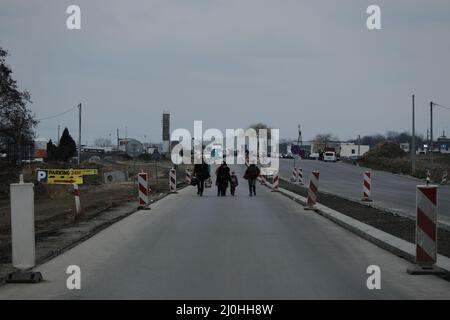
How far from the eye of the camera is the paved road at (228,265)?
8.66m

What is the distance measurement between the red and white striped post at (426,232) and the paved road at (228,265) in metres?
0.31

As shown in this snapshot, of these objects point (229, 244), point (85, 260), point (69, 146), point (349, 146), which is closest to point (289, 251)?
point (229, 244)

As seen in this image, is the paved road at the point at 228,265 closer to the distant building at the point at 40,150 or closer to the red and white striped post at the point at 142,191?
the red and white striped post at the point at 142,191

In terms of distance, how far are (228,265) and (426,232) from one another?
10.5 ft

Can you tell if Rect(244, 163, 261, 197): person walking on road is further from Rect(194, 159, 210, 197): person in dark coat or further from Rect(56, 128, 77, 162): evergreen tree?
Rect(56, 128, 77, 162): evergreen tree

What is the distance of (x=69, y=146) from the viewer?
346 feet

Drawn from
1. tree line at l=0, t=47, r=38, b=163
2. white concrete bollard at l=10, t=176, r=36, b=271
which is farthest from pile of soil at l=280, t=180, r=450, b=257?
tree line at l=0, t=47, r=38, b=163

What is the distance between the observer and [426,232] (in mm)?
10305

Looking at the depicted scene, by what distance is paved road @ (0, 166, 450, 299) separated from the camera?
8.66 metres

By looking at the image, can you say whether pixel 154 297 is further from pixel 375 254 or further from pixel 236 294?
pixel 375 254

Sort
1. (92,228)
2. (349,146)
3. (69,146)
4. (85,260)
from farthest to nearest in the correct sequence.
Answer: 1. (349,146)
2. (69,146)
3. (92,228)
4. (85,260)

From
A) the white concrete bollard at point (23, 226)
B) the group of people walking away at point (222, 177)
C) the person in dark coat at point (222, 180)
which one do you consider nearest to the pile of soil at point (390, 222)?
the white concrete bollard at point (23, 226)

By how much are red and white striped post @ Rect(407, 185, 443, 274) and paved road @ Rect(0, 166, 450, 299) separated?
12.3 inches
